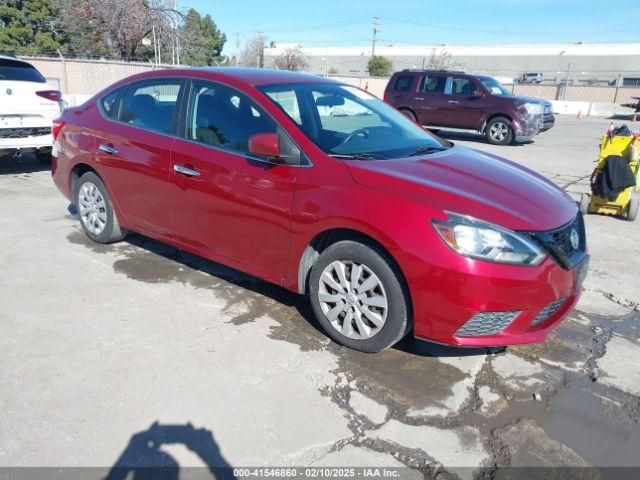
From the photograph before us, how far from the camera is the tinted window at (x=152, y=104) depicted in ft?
14.0

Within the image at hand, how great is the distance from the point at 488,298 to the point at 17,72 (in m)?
7.87

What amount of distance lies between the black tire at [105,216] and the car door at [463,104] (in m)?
12.1

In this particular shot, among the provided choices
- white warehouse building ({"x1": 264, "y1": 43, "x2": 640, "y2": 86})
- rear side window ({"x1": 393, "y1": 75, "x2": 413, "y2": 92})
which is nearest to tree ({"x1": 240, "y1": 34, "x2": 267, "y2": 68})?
white warehouse building ({"x1": 264, "y1": 43, "x2": 640, "y2": 86})

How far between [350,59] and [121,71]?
63.8 meters

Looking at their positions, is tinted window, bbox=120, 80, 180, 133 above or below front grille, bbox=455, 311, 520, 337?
above

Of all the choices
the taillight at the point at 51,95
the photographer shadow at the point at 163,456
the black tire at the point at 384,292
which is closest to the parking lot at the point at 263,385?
the photographer shadow at the point at 163,456

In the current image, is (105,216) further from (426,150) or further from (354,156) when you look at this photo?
(426,150)

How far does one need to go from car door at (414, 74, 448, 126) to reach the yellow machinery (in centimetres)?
869

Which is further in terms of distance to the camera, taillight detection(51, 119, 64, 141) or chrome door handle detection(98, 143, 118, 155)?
taillight detection(51, 119, 64, 141)

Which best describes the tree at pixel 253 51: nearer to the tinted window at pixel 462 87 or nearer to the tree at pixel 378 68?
the tree at pixel 378 68

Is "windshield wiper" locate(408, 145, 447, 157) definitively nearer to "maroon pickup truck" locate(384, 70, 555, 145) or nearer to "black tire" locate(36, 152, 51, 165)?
"black tire" locate(36, 152, 51, 165)

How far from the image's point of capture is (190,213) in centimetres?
409

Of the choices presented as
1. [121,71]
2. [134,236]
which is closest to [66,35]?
[121,71]

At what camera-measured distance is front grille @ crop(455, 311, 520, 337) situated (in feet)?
9.79
